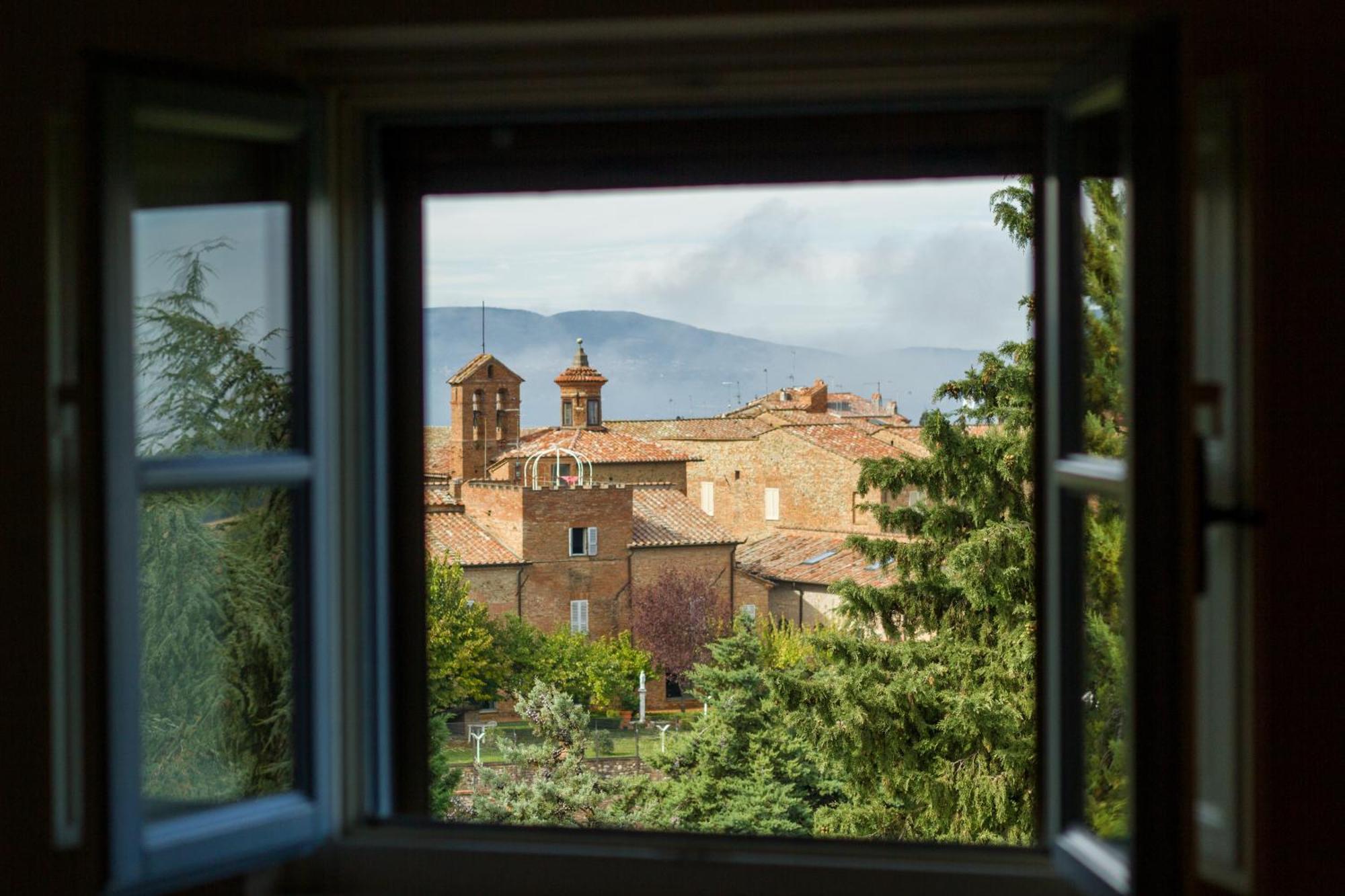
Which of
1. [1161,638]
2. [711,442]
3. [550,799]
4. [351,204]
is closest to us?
[1161,638]

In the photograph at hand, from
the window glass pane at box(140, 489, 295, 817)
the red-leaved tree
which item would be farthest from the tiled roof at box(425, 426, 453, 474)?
the window glass pane at box(140, 489, 295, 817)

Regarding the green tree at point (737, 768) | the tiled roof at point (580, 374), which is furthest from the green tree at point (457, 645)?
the tiled roof at point (580, 374)

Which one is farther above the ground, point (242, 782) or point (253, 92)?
point (253, 92)

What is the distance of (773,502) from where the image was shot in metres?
13.1

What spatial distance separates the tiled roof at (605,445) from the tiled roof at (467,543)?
127 cm

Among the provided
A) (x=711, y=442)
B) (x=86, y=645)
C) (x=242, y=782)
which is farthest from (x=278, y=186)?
(x=711, y=442)

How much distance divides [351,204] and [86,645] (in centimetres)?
59

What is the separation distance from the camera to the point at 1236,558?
3.82ft

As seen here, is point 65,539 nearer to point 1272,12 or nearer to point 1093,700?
point 1093,700

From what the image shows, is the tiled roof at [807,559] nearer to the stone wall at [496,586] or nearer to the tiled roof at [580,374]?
the tiled roof at [580,374]

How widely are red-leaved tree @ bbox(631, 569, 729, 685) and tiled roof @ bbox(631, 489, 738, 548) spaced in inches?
16.4

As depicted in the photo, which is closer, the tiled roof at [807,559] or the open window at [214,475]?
the open window at [214,475]

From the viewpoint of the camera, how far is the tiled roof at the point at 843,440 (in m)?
11.5

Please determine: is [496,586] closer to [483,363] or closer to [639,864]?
[483,363]
